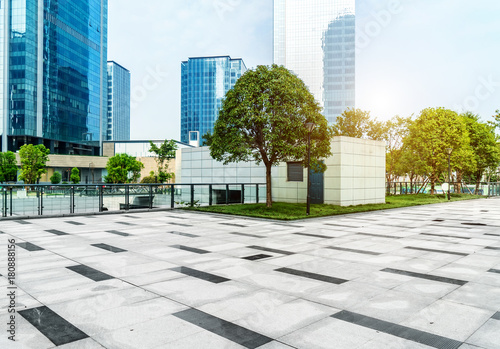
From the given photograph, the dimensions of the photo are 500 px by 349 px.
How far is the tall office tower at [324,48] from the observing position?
140 m

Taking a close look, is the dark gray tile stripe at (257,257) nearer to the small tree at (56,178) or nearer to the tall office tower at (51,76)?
the small tree at (56,178)

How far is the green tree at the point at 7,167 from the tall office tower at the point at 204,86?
363ft

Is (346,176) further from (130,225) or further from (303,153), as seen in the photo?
(130,225)

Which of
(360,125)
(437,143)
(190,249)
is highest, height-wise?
(360,125)

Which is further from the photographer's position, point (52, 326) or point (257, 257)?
point (257, 257)

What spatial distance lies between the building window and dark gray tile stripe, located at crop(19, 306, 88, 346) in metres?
20.1

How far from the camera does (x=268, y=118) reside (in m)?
17.1

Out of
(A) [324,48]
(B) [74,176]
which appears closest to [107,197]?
(B) [74,176]

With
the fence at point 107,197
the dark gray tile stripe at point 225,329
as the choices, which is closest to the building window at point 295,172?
the fence at point 107,197

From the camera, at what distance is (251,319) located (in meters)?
4.12

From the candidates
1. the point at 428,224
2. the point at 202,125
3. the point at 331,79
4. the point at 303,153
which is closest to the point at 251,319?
the point at 428,224

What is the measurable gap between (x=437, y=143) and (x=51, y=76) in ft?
268

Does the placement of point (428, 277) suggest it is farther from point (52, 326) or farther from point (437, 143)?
point (437, 143)

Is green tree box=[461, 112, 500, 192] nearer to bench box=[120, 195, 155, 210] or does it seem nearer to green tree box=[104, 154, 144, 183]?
bench box=[120, 195, 155, 210]
